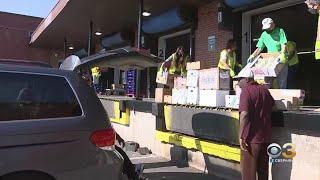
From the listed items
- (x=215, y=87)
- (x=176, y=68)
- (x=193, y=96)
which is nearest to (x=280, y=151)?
(x=215, y=87)

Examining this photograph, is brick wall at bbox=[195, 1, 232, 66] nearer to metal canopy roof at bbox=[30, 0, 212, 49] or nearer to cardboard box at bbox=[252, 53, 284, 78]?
metal canopy roof at bbox=[30, 0, 212, 49]

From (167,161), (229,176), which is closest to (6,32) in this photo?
(167,161)

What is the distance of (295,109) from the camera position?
280 inches

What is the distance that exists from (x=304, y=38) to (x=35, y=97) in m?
7.68

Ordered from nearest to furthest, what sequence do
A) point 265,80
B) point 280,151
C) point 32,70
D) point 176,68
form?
point 32,70 < point 280,151 < point 265,80 < point 176,68

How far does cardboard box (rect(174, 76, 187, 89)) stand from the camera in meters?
9.79

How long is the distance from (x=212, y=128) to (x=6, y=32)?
29.1 metres

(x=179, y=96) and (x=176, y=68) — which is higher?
(x=176, y=68)

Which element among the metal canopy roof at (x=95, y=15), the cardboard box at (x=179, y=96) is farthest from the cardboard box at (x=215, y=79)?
the metal canopy roof at (x=95, y=15)

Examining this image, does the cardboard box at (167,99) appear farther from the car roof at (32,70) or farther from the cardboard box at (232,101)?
the car roof at (32,70)

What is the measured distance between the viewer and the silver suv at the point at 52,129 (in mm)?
4922

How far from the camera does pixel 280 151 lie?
7.11 m

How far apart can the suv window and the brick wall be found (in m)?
8.22

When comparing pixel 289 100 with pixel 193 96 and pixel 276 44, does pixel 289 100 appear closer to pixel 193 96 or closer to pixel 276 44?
pixel 276 44
